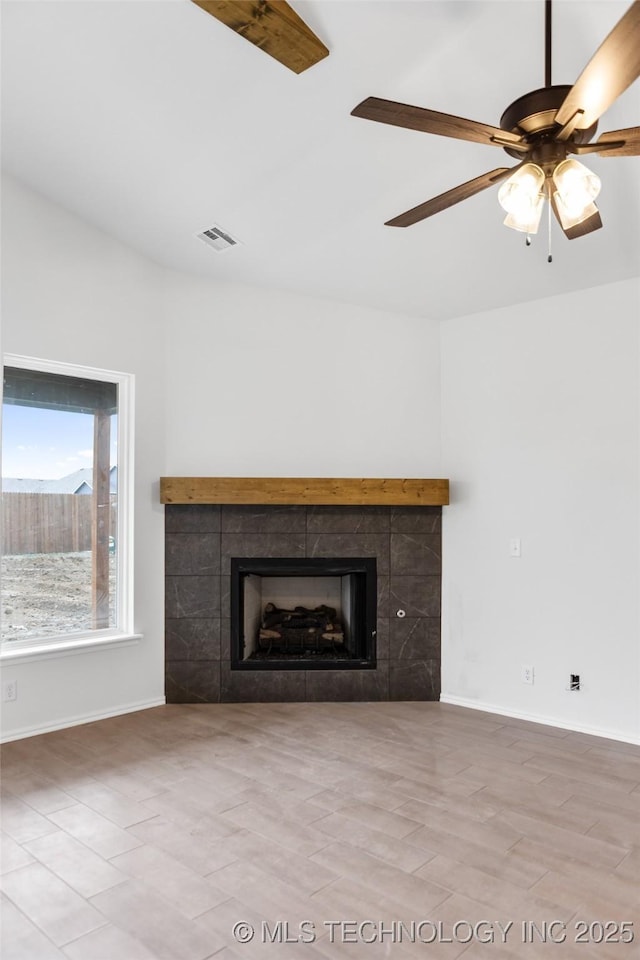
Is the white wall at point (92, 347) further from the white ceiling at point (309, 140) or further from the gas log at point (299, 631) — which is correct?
the gas log at point (299, 631)

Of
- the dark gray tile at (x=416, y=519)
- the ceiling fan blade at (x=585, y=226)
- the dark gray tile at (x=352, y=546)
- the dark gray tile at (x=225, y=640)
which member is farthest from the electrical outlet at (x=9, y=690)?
the ceiling fan blade at (x=585, y=226)

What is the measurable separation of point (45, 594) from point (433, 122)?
3236 mm

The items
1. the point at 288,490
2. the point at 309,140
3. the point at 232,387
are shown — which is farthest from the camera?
the point at 232,387

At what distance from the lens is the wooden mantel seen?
166 inches

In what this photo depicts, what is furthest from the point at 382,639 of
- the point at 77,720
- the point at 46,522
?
the point at 46,522

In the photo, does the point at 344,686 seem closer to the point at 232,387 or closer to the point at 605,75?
the point at 232,387

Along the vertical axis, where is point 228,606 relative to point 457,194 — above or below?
below

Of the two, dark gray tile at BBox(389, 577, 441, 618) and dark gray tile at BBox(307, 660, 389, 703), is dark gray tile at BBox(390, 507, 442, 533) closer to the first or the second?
dark gray tile at BBox(389, 577, 441, 618)

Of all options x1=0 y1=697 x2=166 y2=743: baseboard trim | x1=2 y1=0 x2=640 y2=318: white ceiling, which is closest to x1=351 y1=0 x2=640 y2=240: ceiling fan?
x1=2 y1=0 x2=640 y2=318: white ceiling

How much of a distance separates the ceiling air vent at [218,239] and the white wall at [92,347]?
2.05 ft

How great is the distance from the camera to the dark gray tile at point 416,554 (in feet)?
14.6

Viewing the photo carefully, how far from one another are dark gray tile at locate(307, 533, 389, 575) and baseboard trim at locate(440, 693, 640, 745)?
0.96m

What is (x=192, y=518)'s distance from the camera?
4.36 metres

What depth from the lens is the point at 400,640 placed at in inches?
174
